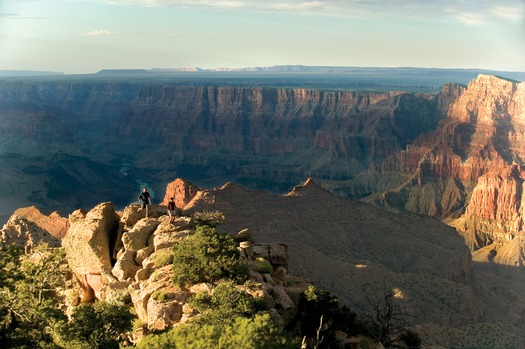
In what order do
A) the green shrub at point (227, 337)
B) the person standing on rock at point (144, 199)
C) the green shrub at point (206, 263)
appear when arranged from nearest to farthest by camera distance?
1. the green shrub at point (227, 337)
2. the green shrub at point (206, 263)
3. the person standing on rock at point (144, 199)

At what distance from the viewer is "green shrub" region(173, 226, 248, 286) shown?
36.2 meters

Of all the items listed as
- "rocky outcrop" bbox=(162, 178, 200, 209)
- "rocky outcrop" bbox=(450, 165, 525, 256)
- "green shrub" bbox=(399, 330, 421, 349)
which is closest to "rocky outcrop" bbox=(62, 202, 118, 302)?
"green shrub" bbox=(399, 330, 421, 349)

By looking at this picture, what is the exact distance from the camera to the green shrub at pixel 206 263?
36.2 meters

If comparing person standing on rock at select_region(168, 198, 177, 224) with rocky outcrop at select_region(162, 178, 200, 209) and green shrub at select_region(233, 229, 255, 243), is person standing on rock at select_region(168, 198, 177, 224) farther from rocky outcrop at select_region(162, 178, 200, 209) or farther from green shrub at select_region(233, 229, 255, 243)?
rocky outcrop at select_region(162, 178, 200, 209)

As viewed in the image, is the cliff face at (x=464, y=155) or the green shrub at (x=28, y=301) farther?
the cliff face at (x=464, y=155)

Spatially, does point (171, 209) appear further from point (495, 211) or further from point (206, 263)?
point (495, 211)

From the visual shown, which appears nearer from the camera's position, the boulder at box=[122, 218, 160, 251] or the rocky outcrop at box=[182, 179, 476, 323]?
the boulder at box=[122, 218, 160, 251]

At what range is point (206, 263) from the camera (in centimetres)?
A: 3644

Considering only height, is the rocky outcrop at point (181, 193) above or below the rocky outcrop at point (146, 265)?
below

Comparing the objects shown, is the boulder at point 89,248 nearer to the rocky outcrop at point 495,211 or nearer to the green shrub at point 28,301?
the green shrub at point 28,301

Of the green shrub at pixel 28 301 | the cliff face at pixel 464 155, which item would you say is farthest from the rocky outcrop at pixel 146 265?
the cliff face at pixel 464 155

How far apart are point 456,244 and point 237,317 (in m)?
64.1

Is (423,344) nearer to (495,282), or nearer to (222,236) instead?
(222,236)

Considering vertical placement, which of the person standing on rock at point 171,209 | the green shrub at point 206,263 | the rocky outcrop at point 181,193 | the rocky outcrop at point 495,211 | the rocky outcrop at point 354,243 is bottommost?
the rocky outcrop at point 495,211
